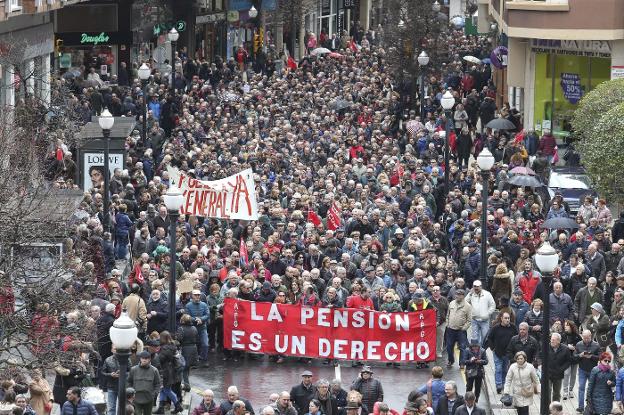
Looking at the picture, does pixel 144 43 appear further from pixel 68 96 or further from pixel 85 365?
pixel 85 365

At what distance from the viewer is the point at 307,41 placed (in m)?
82.5

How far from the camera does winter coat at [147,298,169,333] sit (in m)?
28.3

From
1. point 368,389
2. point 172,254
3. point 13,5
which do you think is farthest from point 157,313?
point 13,5

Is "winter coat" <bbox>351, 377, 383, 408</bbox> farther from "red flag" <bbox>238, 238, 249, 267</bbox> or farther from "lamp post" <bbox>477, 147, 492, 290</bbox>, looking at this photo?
"red flag" <bbox>238, 238, 249, 267</bbox>

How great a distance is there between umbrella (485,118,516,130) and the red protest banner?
64.6ft

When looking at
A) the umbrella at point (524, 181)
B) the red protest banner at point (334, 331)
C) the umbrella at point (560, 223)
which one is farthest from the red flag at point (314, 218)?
the red protest banner at point (334, 331)

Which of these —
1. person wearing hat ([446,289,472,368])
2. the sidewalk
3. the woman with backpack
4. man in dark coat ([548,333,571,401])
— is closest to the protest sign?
person wearing hat ([446,289,472,368])

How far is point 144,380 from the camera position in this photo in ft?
82.0

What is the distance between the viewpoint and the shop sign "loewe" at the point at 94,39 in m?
60.9

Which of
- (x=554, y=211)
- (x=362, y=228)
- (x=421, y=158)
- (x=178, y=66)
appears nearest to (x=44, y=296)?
(x=362, y=228)

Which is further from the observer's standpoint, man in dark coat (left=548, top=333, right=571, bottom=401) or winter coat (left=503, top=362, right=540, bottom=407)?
man in dark coat (left=548, top=333, right=571, bottom=401)

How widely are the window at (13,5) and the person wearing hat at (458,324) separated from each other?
2065 centimetres

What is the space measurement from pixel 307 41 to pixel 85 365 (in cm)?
5879

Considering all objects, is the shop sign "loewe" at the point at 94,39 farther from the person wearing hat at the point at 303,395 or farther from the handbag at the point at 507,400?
the person wearing hat at the point at 303,395
